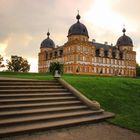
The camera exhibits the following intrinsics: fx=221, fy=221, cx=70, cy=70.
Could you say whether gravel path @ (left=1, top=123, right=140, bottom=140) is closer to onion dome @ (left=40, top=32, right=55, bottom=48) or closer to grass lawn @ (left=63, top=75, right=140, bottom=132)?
grass lawn @ (left=63, top=75, right=140, bottom=132)

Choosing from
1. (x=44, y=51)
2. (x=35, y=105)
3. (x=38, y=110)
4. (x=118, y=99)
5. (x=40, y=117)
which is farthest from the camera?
(x=44, y=51)

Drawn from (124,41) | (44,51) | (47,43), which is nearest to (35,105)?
(124,41)

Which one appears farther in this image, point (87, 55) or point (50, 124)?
point (87, 55)

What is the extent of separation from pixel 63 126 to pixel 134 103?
7009 mm

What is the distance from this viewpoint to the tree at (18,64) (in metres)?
85.7

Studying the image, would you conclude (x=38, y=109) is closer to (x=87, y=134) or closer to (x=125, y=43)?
(x=87, y=134)

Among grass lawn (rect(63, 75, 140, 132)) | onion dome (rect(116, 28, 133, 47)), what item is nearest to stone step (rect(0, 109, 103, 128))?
grass lawn (rect(63, 75, 140, 132))

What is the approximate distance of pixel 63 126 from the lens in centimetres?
1007

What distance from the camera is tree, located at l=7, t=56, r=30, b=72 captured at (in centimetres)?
8569

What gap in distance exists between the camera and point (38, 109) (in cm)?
1129

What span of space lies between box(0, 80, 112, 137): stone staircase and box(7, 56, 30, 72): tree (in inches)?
2882

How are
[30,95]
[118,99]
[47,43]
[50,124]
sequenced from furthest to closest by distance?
1. [47,43]
2. [118,99]
3. [30,95]
4. [50,124]

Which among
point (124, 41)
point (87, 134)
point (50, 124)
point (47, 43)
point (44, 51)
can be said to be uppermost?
point (124, 41)

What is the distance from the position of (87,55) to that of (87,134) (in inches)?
2705
